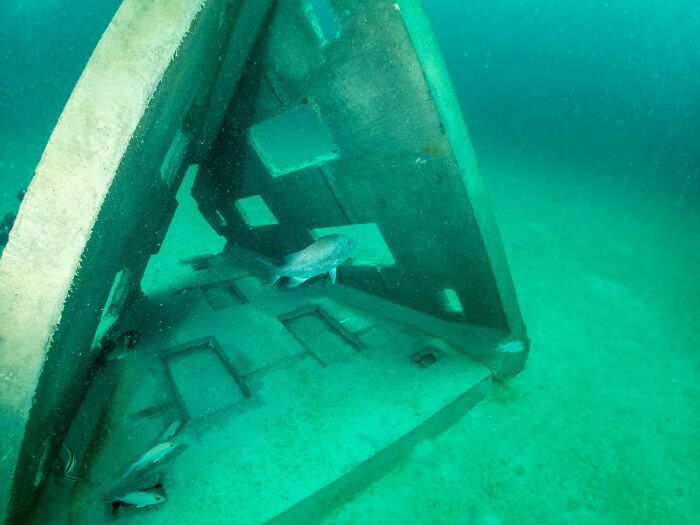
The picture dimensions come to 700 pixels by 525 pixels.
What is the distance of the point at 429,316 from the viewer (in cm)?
421

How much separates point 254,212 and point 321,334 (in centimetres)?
284

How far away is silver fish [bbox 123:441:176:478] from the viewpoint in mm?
2453

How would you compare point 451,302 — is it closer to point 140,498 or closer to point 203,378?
point 203,378

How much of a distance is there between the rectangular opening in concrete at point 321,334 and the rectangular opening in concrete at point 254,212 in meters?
1.65

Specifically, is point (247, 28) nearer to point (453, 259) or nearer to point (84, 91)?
point (84, 91)

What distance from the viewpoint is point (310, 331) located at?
14.3 feet

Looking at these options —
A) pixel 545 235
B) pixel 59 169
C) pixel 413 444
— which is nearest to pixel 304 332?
pixel 413 444

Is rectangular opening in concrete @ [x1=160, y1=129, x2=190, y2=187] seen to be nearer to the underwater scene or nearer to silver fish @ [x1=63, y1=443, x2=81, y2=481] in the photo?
the underwater scene

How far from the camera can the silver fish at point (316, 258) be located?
2.91 m

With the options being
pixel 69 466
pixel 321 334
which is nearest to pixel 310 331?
pixel 321 334

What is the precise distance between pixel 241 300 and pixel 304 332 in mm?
1307

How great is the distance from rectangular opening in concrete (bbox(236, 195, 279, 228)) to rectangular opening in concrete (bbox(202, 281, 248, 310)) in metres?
1.16

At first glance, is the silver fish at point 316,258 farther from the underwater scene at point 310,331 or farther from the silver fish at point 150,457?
→ the silver fish at point 150,457

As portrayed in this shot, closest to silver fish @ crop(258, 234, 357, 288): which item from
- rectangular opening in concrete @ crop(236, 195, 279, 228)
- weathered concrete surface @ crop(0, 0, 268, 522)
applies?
weathered concrete surface @ crop(0, 0, 268, 522)
